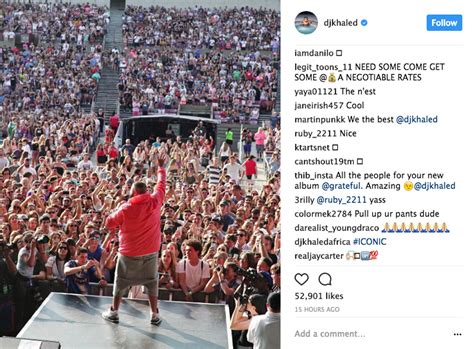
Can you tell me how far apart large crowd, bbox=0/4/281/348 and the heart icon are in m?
2.01

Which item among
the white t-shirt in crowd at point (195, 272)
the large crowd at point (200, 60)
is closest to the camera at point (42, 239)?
the white t-shirt in crowd at point (195, 272)

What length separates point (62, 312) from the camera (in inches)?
184

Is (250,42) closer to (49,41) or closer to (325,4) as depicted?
(49,41)

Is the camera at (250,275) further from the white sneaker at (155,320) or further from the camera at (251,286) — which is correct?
the white sneaker at (155,320)

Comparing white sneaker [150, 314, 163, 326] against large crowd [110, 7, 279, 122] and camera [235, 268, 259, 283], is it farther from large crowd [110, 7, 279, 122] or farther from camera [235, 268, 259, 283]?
large crowd [110, 7, 279, 122]

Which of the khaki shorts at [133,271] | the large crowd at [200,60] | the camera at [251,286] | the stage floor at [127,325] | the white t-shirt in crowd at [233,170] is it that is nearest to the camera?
the stage floor at [127,325]

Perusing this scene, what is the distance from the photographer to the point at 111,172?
988 cm

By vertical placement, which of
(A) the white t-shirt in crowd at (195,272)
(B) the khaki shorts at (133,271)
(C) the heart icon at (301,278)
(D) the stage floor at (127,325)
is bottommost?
(D) the stage floor at (127,325)

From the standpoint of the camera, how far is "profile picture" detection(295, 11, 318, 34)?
2.58 meters

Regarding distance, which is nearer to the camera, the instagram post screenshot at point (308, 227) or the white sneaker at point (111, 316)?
the instagram post screenshot at point (308, 227)

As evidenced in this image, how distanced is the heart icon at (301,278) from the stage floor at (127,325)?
189 centimetres

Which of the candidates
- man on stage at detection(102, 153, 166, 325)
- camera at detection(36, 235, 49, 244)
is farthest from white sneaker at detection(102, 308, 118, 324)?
camera at detection(36, 235, 49, 244)

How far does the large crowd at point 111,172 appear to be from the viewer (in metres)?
5.57

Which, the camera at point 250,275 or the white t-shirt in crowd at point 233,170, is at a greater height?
the white t-shirt in crowd at point 233,170
